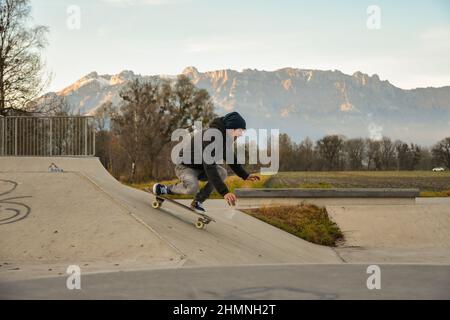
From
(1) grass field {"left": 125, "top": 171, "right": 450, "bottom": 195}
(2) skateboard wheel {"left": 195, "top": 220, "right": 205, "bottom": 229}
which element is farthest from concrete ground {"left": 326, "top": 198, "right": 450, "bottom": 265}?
(1) grass field {"left": 125, "top": 171, "right": 450, "bottom": 195}

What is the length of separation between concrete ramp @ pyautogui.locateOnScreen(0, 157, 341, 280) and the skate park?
0.02 m

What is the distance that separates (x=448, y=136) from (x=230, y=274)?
264ft

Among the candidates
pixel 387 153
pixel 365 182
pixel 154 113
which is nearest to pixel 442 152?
pixel 387 153

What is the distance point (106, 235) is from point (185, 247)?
1.40 m

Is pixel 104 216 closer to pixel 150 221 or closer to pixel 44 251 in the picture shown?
pixel 150 221

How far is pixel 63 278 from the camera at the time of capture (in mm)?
5727

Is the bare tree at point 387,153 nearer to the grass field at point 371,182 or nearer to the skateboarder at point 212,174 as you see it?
the grass field at point 371,182

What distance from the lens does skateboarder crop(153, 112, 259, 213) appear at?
10.1 metres

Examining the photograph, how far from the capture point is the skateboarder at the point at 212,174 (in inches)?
399

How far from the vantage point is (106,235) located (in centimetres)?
1030

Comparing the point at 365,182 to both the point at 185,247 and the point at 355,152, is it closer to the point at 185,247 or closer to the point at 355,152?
the point at 355,152

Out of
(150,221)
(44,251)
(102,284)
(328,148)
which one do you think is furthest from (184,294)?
(328,148)

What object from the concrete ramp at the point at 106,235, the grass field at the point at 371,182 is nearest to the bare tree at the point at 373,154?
the grass field at the point at 371,182
